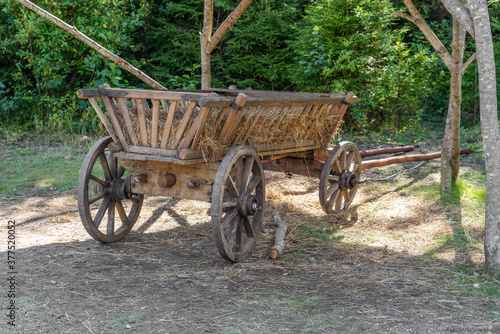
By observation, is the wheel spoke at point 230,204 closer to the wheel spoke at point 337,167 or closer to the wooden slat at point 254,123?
the wooden slat at point 254,123

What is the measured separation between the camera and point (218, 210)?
377 centimetres

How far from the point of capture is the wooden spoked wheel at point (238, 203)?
3781mm

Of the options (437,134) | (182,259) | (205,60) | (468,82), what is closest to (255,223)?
(182,259)

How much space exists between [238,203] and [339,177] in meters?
1.84

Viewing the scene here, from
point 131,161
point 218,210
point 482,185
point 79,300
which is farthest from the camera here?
point 482,185

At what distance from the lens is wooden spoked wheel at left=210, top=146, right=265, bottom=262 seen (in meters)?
3.78

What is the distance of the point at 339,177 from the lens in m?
5.59

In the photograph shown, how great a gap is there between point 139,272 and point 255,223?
1163mm

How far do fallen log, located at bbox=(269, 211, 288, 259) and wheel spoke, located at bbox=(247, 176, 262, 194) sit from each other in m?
0.56

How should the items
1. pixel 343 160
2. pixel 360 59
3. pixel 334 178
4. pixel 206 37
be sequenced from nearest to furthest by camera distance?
pixel 334 178
pixel 343 160
pixel 206 37
pixel 360 59

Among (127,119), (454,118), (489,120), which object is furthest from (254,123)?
(454,118)

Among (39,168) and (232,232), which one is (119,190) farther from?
(39,168)

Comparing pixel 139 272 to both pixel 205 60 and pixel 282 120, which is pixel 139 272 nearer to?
pixel 282 120

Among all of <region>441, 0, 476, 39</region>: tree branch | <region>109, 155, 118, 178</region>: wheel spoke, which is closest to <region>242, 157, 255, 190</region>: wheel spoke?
<region>109, 155, 118, 178</region>: wheel spoke
